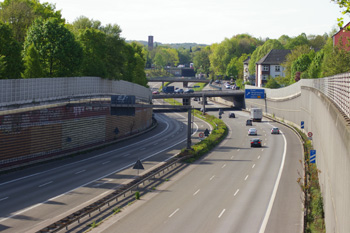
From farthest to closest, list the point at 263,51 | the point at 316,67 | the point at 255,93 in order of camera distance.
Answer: the point at 263,51 → the point at 255,93 → the point at 316,67

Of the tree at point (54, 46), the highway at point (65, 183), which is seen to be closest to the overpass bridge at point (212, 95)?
the highway at point (65, 183)

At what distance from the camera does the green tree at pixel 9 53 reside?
56.8 m

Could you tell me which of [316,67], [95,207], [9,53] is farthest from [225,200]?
[316,67]

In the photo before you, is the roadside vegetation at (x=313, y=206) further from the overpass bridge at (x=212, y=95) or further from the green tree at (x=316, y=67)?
the overpass bridge at (x=212, y=95)

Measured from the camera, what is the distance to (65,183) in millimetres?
43094

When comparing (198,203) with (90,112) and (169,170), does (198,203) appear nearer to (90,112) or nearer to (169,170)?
(169,170)

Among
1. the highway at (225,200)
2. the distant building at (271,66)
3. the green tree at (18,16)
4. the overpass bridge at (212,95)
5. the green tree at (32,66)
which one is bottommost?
the highway at (225,200)

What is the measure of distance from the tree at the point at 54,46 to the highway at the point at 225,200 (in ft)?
78.3

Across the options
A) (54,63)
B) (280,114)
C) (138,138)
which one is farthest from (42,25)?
(280,114)

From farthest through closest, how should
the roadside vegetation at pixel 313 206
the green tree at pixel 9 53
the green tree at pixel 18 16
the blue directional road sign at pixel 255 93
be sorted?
the blue directional road sign at pixel 255 93 < the green tree at pixel 18 16 < the green tree at pixel 9 53 < the roadside vegetation at pixel 313 206

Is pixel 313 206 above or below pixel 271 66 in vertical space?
below

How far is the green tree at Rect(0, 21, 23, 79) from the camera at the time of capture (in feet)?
186

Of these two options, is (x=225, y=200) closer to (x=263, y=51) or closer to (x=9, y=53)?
(x=9, y=53)

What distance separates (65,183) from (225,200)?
14.8m
